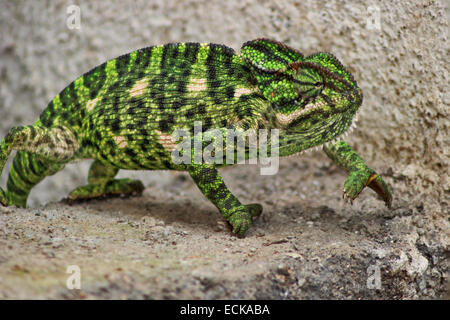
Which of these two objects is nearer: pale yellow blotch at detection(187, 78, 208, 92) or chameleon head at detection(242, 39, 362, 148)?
chameleon head at detection(242, 39, 362, 148)

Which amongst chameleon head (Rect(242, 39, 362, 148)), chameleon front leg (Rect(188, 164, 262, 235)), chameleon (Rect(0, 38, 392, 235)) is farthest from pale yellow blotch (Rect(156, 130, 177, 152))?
chameleon head (Rect(242, 39, 362, 148))

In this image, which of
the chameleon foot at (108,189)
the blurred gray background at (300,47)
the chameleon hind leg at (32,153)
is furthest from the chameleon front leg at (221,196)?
the blurred gray background at (300,47)

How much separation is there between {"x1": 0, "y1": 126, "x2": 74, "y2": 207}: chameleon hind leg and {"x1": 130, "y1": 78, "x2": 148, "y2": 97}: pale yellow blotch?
47 centimetres

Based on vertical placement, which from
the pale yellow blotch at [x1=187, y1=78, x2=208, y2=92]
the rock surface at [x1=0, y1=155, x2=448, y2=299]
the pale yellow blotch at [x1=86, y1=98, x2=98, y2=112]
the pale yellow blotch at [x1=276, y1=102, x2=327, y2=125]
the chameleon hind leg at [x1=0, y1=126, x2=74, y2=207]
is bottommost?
the rock surface at [x1=0, y1=155, x2=448, y2=299]

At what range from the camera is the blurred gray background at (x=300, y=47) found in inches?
103

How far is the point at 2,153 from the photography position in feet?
8.23

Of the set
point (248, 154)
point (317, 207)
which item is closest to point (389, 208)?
point (317, 207)

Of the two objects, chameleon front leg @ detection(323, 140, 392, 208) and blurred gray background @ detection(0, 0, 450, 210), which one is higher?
blurred gray background @ detection(0, 0, 450, 210)

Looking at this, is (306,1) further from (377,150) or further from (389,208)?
(389,208)

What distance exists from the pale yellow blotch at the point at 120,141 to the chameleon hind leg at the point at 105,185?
1.72 feet

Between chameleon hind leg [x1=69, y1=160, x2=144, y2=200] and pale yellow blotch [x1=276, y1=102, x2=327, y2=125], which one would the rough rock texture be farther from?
pale yellow blotch [x1=276, y1=102, x2=327, y2=125]

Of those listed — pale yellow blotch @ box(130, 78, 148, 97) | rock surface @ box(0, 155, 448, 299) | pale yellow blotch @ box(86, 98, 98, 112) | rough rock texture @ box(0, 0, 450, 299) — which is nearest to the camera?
rock surface @ box(0, 155, 448, 299)

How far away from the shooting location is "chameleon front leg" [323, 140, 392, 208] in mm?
2287
